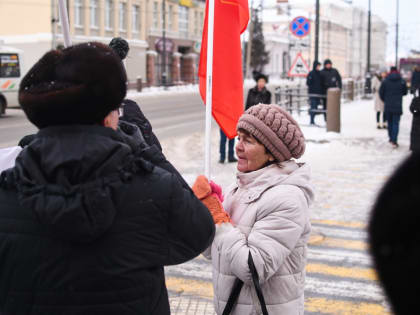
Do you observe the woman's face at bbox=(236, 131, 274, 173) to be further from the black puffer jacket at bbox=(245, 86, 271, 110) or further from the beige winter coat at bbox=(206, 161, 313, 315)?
the black puffer jacket at bbox=(245, 86, 271, 110)

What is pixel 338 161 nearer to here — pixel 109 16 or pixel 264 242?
pixel 264 242

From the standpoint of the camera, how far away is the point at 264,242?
2359mm

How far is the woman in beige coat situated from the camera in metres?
2.37

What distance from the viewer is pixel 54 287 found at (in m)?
1.69

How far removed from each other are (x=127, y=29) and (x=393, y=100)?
3816 centimetres

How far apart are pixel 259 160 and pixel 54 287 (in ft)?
3.89

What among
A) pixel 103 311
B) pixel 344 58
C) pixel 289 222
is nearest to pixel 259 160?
pixel 289 222

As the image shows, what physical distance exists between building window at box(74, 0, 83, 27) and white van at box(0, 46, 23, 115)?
70.0 feet

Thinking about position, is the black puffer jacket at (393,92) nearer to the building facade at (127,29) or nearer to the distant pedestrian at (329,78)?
→ the distant pedestrian at (329,78)

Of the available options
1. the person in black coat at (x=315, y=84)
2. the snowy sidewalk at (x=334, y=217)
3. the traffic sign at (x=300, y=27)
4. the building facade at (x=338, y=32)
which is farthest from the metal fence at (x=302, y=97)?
the building facade at (x=338, y=32)

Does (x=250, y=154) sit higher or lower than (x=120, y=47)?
lower

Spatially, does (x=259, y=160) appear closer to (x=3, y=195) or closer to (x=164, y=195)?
(x=164, y=195)

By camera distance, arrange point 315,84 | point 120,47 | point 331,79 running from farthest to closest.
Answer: point 315,84 < point 331,79 < point 120,47

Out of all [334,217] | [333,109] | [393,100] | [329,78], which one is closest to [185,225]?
[334,217]
